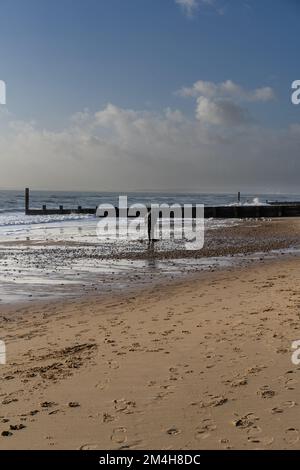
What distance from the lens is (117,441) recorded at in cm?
384

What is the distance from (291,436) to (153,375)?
6.40 ft

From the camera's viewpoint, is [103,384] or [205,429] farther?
[103,384]

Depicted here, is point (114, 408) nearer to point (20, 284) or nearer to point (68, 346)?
point (68, 346)

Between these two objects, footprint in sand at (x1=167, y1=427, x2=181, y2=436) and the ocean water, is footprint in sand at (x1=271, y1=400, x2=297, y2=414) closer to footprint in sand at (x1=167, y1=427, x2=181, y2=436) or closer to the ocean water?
footprint in sand at (x1=167, y1=427, x2=181, y2=436)

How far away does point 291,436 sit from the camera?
374cm

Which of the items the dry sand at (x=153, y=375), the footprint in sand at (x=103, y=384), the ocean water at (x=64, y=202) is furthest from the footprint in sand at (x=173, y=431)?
the ocean water at (x=64, y=202)

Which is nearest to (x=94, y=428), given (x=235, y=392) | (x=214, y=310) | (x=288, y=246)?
(x=235, y=392)

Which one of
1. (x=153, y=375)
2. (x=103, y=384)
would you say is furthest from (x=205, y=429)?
(x=103, y=384)

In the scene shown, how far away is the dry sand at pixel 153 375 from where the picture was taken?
3932mm

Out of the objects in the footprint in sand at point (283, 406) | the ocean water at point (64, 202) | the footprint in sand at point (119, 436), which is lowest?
the footprint in sand at point (119, 436)

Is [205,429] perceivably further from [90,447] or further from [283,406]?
[90,447]

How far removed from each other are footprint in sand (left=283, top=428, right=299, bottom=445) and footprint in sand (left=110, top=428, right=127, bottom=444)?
1.35 m

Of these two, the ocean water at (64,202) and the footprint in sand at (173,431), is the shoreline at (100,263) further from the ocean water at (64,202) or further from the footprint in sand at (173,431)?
the ocean water at (64,202)
